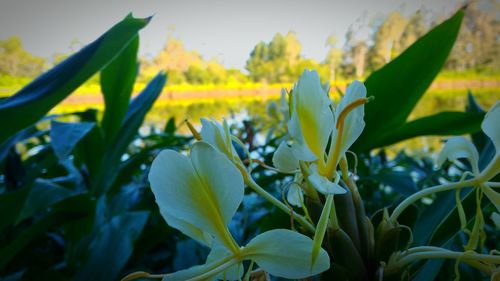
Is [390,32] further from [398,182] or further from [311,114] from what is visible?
[311,114]

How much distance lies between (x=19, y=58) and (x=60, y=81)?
1769 millimetres

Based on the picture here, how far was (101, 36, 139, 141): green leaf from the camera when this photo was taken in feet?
2.18

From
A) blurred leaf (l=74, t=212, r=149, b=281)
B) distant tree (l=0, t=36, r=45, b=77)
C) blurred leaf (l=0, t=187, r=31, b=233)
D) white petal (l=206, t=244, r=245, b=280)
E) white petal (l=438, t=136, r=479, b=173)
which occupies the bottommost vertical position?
blurred leaf (l=74, t=212, r=149, b=281)

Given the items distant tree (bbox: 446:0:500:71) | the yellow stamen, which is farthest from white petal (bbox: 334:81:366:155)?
distant tree (bbox: 446:0:500:71)

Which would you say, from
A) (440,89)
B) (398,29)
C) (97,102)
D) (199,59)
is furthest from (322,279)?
(440,89)

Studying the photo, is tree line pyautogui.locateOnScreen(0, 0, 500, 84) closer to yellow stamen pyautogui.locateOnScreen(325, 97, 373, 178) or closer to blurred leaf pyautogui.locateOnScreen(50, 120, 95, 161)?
blurred leaf pyautogui.locateOnScreen(50, 120, 95, 161)

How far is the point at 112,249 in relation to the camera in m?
0.44

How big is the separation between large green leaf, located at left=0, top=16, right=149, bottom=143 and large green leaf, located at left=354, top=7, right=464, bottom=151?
0.23m

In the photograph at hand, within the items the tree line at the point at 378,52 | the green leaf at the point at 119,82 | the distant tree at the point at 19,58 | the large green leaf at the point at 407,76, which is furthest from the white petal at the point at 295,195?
the tree line at the point at 378,52

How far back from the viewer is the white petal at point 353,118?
20 centimetres

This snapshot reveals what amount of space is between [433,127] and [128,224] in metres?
0.33

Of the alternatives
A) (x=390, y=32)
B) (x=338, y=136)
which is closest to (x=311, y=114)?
(x=338, y=136)

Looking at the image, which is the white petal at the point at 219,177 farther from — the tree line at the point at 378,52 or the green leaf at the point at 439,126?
the tree line at the point at 378,52

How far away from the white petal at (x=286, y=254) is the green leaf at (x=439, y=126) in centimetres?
26
